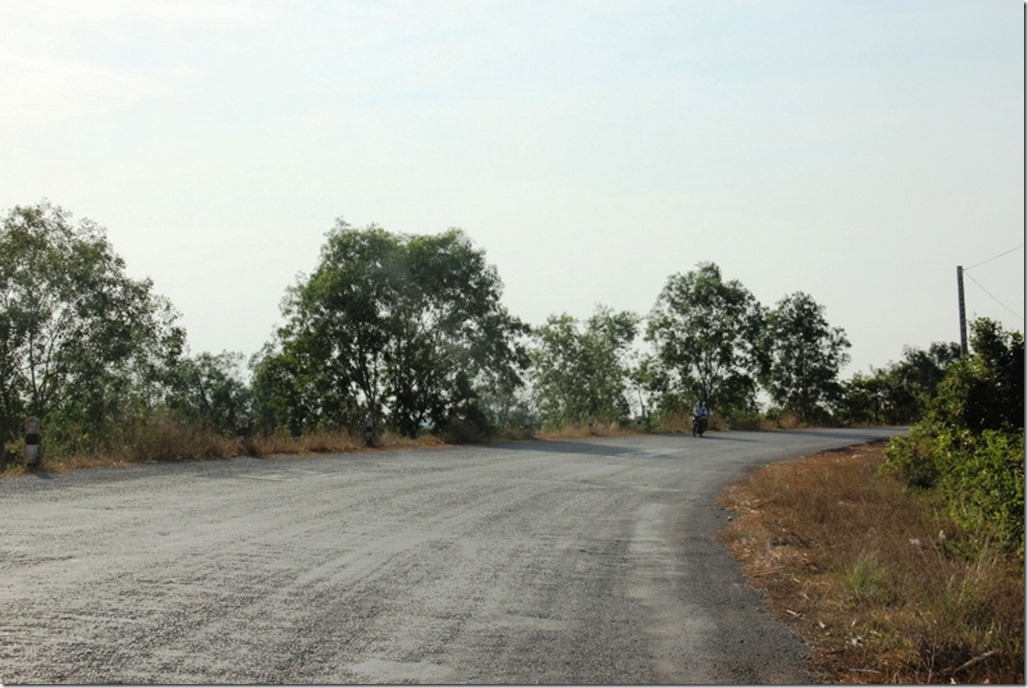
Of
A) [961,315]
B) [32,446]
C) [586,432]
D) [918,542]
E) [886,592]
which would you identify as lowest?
[886,592]

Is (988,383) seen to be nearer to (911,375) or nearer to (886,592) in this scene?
(886,592)

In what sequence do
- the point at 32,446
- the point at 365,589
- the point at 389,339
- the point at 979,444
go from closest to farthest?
the point at 365,589
the point at 979,444
the point at 32,446
the point at 389,339

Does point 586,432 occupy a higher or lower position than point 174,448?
higher

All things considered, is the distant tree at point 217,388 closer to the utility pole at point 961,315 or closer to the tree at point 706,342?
the tree at point 706,342

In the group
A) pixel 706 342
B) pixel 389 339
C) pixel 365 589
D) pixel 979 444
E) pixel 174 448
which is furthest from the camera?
pixel 706 342

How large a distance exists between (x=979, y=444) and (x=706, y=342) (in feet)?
151

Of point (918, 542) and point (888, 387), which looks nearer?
→ point (918, 542)

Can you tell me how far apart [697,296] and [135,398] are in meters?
36.6

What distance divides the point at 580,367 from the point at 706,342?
996 cm

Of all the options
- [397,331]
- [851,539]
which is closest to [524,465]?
[851,539]

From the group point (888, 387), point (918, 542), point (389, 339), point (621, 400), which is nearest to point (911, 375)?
point (888, 387)

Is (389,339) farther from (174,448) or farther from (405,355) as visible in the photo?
(174,448)

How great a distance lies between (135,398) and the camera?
112 feet

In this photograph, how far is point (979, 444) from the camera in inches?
674
